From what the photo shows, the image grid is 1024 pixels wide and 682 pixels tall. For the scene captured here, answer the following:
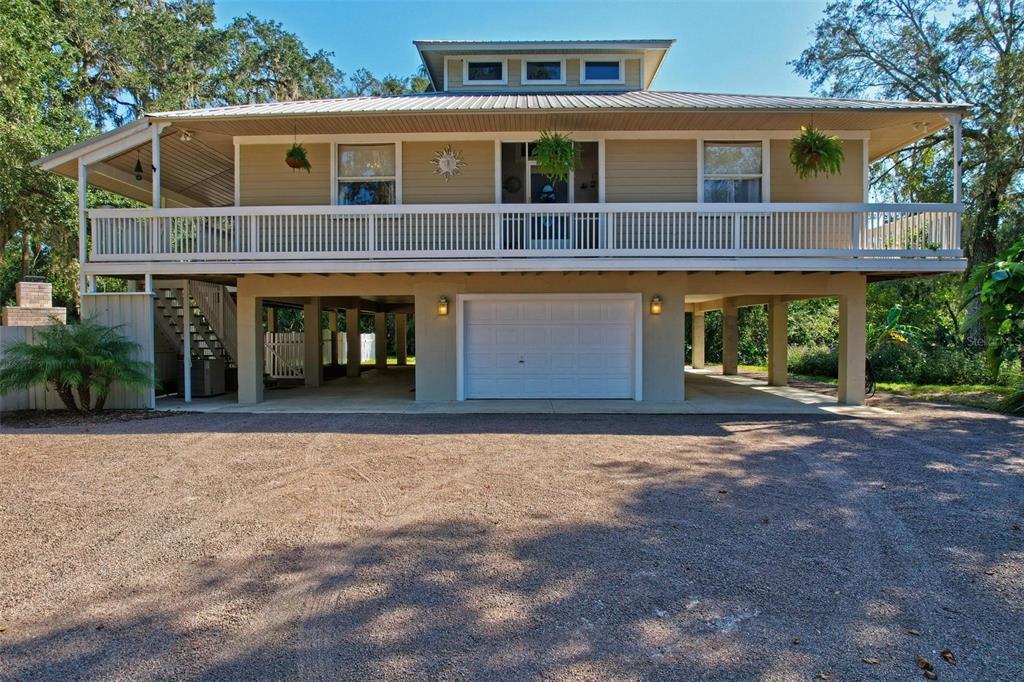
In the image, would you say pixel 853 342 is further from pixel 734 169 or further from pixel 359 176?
pixel 359 176

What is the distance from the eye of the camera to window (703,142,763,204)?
11.1 metres

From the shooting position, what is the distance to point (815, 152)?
31.3 ft

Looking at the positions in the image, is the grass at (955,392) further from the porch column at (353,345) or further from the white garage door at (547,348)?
the porch column at (353,345)

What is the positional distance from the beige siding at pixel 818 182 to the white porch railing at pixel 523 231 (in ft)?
3.68

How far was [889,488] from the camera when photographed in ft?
18.2

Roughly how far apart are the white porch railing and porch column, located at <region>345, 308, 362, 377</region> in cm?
747

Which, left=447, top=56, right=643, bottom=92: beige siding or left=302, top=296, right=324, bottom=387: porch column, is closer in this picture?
left=447, top=56, right=643, bottom=92: beige siding

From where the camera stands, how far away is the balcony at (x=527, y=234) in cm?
995

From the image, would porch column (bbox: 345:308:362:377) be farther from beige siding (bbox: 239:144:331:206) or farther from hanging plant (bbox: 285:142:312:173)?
hanging plant (bbox: 285:142:312:173)

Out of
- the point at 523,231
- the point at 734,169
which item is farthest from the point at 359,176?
the point at 734,169

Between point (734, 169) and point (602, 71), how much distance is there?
16.3 ft

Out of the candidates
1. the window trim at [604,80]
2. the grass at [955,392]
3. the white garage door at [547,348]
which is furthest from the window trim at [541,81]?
the grass at [955,392]

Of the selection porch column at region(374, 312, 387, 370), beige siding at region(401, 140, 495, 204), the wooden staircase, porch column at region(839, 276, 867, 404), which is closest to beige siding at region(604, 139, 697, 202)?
beige siding at region(401, 140, 495, 204)

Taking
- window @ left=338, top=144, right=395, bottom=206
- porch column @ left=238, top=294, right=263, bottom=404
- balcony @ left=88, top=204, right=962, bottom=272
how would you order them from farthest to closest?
porch column @ left=238, top=294, right=263, bottom=404
window @ left=338, top=144, right=395, bottom=206
balcony @ left=88, top=204, right=962, bottom=272
